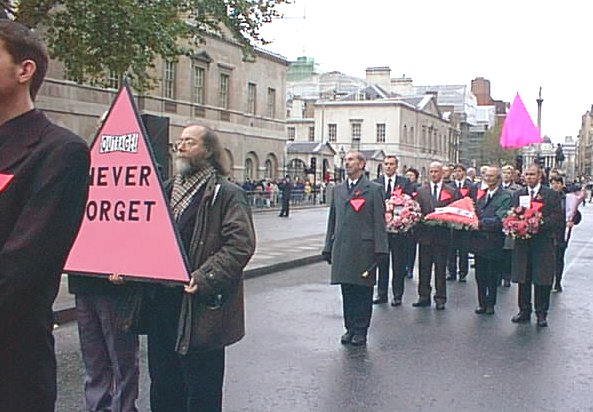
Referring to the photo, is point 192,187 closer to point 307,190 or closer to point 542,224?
point 542,224

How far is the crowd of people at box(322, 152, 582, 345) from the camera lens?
8.81 meters

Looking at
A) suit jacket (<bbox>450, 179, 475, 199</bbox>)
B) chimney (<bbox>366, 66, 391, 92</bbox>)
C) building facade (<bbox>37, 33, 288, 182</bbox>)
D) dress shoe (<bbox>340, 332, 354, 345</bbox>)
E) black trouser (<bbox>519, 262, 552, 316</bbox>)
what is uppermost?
chimney (<bbox>366, 66, 391, 92</bbox>)

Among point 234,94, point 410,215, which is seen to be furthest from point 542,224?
point 234,94

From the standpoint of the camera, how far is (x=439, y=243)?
11930 mm

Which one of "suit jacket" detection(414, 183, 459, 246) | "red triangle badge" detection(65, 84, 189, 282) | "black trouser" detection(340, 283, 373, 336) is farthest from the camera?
"suit jacket" detection(414, 183, 459, 246)

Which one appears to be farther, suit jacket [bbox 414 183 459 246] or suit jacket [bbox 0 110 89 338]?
suit jacket [bbox 414 183 459 246]

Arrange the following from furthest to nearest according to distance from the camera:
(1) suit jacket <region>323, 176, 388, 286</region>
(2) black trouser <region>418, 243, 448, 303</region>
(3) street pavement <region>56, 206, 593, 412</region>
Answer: (2) black trouser <region>418, 243, 448, 303</region> → (1) suit jacket <region>323, 176, 388, 286</region> → (3) street pavement <region>56, 206, 593, 412</region>

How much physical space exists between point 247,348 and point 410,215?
13.2 ft

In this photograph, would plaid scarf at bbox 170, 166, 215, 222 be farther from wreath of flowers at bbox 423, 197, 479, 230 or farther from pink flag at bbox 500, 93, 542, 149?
pink flag at bbox 500, 93, 542, 149

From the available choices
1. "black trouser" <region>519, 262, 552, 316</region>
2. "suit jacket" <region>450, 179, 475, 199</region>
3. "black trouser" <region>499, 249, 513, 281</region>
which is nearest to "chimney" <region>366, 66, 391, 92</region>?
"suit jacket" <region>450, 179, 475, 199</region>

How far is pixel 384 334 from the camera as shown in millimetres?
9586

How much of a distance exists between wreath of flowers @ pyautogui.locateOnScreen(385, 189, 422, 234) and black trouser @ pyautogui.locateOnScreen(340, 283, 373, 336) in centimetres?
305

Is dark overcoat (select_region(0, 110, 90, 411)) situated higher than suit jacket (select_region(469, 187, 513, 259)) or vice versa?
dark overcoat (select_region(0, 110, 90, 411))

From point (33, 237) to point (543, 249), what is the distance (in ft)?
29.6
